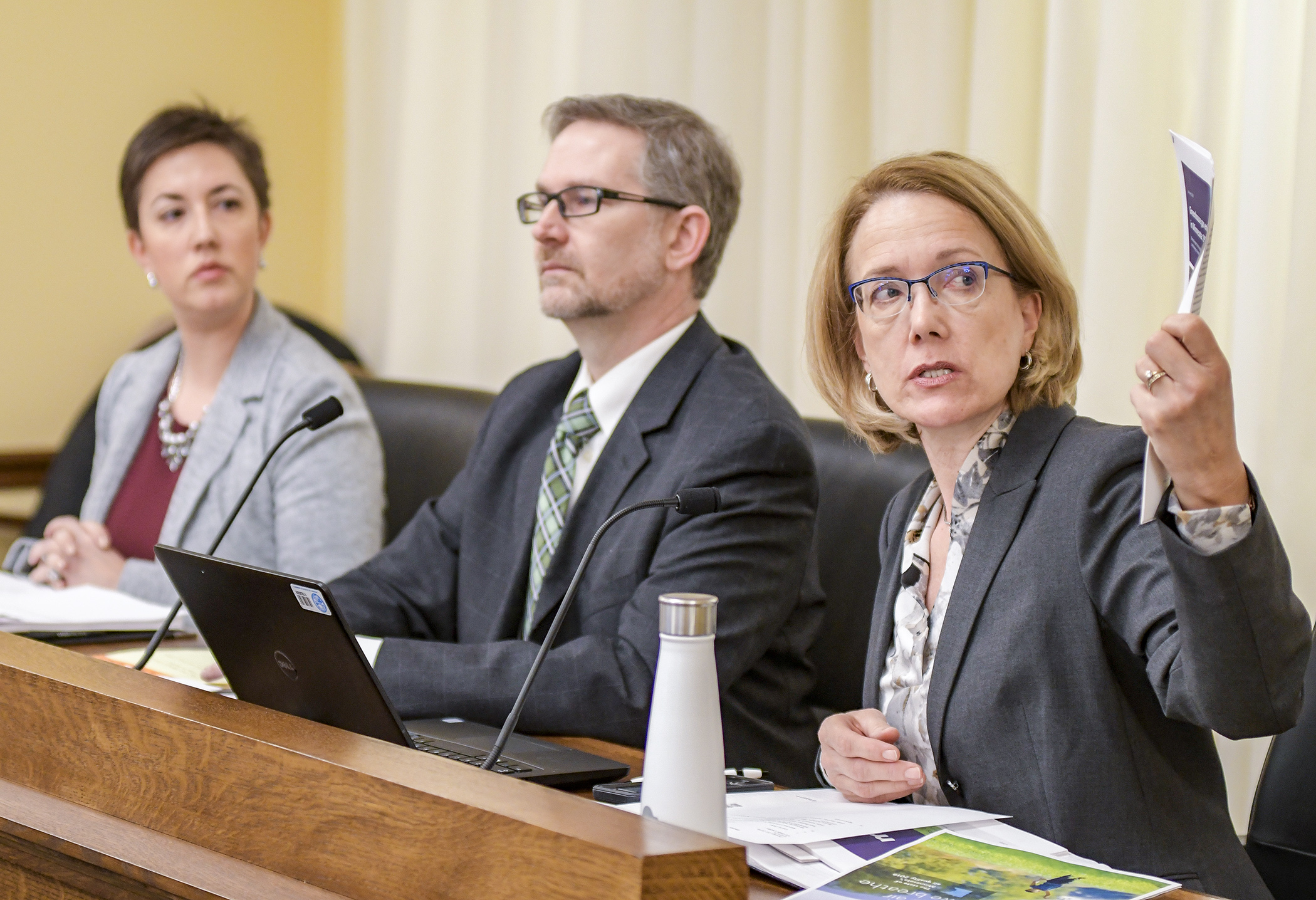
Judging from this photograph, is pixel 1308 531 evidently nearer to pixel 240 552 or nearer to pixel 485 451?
pixel 485 451

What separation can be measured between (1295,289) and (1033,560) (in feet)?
3.01

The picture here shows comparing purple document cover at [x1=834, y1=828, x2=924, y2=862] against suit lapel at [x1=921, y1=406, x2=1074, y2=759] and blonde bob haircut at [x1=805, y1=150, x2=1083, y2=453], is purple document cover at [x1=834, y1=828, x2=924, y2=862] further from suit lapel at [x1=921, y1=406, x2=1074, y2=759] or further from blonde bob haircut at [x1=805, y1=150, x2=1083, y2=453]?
blonde bob haircut at [x1=805, y1=150, x2=1083, y2=453]

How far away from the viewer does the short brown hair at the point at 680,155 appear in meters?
2.18

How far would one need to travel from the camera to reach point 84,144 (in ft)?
11.7

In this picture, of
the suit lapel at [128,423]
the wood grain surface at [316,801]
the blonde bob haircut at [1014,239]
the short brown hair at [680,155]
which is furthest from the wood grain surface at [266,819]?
the suit lapel at [128,423]

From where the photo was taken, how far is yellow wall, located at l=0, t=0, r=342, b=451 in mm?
3463

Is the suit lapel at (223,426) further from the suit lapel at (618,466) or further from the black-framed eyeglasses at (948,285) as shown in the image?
the black-framed eyeglasses at (948,285)

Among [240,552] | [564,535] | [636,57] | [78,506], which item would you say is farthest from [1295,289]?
[78,506]

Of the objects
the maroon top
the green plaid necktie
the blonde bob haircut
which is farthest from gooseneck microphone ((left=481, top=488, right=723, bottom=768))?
the maroon top

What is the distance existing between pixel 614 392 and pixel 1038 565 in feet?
2.96

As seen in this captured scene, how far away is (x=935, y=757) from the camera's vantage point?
139 centimetres

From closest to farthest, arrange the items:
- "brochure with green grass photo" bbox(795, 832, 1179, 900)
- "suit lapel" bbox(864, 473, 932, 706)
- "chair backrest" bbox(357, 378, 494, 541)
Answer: "brochure with green grass photo" bbox(795, 832, 1179, 900) → "suit lapel" bbox(864, 473, 932, 706) → "chair backrest" bbox(357, 378, 494, 541)

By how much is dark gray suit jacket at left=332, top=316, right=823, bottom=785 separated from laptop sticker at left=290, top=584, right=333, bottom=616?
482 millimetres

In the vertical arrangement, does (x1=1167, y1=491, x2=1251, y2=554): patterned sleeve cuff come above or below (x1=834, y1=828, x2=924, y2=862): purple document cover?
above
